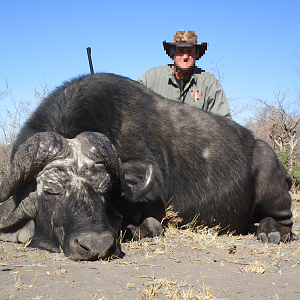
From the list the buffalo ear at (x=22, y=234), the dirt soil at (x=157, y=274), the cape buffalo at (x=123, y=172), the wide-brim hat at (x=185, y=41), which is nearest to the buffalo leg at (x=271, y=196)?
the cape buffalo at (x=123, y=172)

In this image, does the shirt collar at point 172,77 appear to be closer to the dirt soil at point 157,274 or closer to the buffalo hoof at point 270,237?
the buffalo hoof at point 270,237

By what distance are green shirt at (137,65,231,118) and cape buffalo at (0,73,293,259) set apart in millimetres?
1394

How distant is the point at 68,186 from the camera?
3.06 meters

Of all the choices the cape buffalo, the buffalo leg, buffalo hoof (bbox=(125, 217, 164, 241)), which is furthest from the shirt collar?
buffalo hoof (bbox=(125, 217, 164, 241))

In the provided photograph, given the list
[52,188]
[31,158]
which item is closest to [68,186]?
[52,188]

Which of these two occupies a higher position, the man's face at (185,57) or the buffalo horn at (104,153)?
the man's face at (185,57)

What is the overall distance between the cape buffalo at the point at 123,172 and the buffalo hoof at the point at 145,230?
1cm

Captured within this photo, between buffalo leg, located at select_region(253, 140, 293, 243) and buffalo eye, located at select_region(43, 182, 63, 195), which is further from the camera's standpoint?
buffalo leg, located at select_region(253, 140, 293, 243)

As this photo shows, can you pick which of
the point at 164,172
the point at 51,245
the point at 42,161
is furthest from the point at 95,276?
the point at 164,172

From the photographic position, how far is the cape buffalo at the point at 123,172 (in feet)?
→ 10.1

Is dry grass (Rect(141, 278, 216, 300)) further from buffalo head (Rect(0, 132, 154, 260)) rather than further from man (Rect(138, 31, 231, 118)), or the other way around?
man (Rect(138, 31, 231, 118))

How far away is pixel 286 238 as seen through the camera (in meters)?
4.38

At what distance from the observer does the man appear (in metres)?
6.65

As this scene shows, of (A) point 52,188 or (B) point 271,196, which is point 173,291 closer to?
(A) point 52,188
